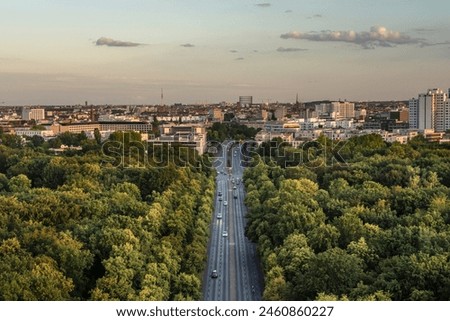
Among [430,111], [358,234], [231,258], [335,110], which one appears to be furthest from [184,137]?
[358,234]

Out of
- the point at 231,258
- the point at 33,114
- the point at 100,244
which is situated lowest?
the point at 231,258

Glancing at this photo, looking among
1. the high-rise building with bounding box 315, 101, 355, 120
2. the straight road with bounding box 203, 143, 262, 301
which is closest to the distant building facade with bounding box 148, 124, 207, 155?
the straight road with bounding box 203, 143, 262, 301

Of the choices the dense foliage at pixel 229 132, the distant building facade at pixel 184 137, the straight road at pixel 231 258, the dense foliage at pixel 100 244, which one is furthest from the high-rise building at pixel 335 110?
the dense foliage at pixel 100 244

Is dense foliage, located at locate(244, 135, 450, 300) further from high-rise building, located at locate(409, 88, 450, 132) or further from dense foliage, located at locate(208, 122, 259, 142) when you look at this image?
dense foliage, located at locate(208, 122, 259, 142)

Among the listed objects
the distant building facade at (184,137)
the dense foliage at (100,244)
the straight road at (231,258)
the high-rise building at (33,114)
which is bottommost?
the straight road at (231,258)

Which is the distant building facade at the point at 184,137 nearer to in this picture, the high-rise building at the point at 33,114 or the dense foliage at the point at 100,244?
the high-rise building at the point at 33,114

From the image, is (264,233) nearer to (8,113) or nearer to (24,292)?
(24,292)

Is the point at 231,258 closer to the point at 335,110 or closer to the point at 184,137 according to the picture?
the point at 184,137
